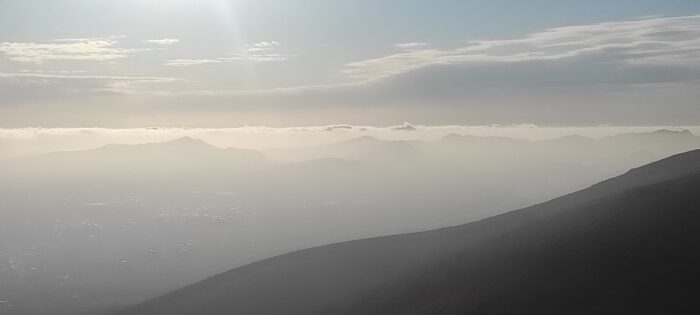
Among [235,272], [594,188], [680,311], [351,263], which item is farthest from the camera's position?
[235,272]

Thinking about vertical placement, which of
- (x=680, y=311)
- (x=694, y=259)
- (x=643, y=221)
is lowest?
(x=680, y=311)

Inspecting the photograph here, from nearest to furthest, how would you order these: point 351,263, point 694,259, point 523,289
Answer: point 694,259 → point 523,289 → point 351,263

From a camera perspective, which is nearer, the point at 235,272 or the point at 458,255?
the point at 458,255

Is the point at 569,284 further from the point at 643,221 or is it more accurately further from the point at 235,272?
the point at 235,272

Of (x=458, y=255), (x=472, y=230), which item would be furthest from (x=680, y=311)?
(x=472, y=230)

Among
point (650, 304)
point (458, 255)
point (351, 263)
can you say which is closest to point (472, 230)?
point (351, 263)

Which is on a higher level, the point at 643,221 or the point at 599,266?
the point at 643,221

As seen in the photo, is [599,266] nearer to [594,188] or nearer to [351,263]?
[351,263]
